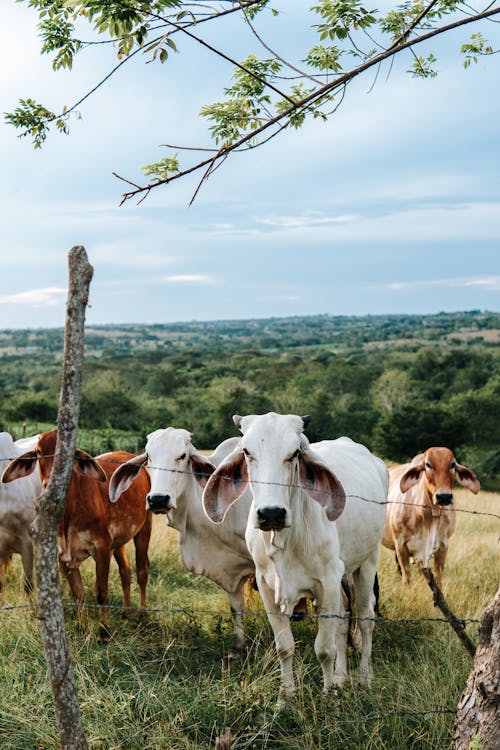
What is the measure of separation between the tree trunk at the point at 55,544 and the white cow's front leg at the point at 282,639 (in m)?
1.46

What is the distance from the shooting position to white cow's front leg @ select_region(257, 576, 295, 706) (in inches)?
174

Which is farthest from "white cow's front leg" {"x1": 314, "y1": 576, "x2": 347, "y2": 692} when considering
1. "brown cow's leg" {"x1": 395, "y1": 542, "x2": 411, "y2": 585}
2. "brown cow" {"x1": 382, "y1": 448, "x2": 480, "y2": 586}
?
"brown cow's leg" {"x1": 395, "y1": 542, "x2": 411, "y2": 585}

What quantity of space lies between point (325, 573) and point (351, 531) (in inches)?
28.2

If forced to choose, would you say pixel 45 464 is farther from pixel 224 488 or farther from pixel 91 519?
pixel 224 488

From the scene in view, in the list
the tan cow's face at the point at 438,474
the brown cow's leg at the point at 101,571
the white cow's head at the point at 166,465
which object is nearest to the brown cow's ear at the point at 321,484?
the white cow's head at the point at 166,465

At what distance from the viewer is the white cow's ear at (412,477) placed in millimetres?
7340

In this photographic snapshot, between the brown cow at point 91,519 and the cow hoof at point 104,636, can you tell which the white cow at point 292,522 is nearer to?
the brown cow at point 91,519

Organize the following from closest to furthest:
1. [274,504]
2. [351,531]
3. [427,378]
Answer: [274,504] < [351,531] < [427,378]

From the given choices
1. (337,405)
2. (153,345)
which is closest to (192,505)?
(337,405)

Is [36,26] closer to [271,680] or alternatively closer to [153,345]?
[271,680]

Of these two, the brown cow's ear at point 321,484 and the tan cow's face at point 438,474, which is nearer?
the brown cow's ear at point 321,484

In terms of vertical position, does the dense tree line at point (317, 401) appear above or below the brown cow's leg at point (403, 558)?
below

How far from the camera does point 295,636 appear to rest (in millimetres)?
5645

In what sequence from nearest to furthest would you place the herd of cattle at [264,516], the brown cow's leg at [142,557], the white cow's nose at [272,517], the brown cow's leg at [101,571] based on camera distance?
the white cow's nose at [272,517] → the herd of cattle at [264,516] → the brown cow's leg at [101,571] → the brown cow's leg at [142,557]
